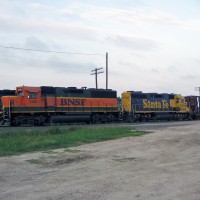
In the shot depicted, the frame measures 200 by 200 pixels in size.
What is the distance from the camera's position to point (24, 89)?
1281 inches

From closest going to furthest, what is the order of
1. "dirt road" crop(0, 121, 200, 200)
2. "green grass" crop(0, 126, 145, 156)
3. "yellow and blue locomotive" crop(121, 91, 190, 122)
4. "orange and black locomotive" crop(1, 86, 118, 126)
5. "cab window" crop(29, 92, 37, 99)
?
1. "dirt road" crop(0, 121, 200, 200)
2. "green grass" crop(0, 126, 145, 156)
3. "orange and black locomotive" crop(1, 86, 118, 126)
4. "cab window" crop(29, 92, 37, 99)
5. "yellow and blue locomotive" crop(121, 91, 190, 122)

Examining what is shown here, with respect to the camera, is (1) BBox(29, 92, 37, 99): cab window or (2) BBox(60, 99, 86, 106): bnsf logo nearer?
(1) BBox(29, 92, 37, 99): cab window

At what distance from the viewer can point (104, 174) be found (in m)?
9.12

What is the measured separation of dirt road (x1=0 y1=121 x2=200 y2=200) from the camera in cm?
705

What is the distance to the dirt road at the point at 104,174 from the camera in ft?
23.1

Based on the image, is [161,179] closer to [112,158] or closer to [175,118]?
[112,158]

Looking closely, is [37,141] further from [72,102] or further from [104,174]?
[72,102]

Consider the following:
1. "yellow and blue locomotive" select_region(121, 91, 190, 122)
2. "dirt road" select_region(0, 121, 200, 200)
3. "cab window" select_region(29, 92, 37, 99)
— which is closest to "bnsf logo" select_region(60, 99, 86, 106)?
"cab window" select_region(29, 92, 37, 99)

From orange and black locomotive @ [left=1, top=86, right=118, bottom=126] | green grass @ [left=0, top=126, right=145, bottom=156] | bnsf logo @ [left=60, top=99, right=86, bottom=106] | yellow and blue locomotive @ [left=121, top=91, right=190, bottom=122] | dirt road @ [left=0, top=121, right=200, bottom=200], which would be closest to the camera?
dirt road @ [left=0, top=121, right=200, bottom=200]

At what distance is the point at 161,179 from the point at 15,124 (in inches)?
967

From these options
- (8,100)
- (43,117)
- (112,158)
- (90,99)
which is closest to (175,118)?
(90,99)

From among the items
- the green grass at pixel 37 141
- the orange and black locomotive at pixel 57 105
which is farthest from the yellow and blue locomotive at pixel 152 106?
the green grass at pixel 37 141

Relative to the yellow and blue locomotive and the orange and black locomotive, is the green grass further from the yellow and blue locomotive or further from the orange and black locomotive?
the yellow and blue locomotive

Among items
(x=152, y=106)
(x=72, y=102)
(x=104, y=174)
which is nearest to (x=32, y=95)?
(x=72, y=102)
